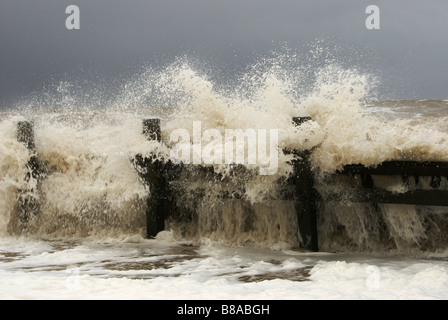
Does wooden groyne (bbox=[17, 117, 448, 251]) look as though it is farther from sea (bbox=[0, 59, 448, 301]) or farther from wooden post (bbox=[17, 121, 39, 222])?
wooden post (bbox=[17, 121, 39, 222])

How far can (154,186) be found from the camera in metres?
6.98

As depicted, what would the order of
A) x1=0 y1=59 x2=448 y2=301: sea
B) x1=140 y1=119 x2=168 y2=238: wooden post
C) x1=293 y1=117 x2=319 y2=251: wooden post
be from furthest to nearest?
x1=140 y1=119 x2=168 y2=238: wooden post
x1=293 y1=117 x2=319 y2=251: wooden post
x1=0 y1=59 x2=448 y2=301: sea

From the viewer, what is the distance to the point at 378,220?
642 cm

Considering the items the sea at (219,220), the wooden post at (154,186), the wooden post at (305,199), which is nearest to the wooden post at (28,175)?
the sea at (219,220)

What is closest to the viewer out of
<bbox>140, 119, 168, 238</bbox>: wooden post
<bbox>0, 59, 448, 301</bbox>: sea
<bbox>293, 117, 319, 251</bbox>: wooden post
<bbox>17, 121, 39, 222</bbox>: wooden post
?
<bbox>0, 59, 448, 301</bbox>: sea

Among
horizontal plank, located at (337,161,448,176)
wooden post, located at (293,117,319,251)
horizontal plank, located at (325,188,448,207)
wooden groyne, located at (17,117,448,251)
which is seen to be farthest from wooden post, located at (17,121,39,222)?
horizontal plank, located at (337,161,448,176)

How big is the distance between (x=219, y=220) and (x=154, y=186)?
3.17ft

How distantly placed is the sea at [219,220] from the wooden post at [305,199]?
11 centimetres

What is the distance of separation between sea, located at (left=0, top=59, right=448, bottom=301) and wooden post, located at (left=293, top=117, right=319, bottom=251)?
107 mm

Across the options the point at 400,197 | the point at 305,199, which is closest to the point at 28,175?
the point at 305,199

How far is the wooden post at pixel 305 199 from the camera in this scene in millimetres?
6195

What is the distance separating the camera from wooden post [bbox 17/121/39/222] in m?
7.66

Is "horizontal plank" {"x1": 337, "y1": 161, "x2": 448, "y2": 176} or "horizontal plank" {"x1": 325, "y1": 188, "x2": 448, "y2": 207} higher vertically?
"horizontal plank" {"x1": 337, "y1": 161, "x2": 448, "y2": 176}
